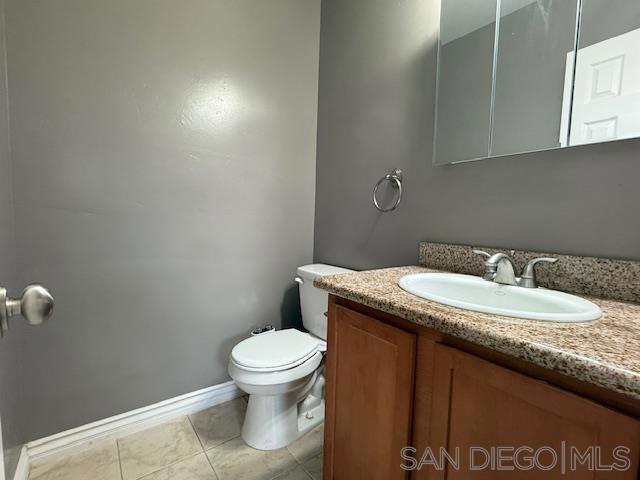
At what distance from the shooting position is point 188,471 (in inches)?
48.7

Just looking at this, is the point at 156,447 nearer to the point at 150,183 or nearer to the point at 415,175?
the point at 150,183

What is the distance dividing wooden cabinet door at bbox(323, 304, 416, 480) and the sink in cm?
17

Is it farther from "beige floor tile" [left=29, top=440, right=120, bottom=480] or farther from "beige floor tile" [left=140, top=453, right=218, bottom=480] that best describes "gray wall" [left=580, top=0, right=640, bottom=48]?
"beige floor tile" [left=29, top=440, right=120, bottom=480]

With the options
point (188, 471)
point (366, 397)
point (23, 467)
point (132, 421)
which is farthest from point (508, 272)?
point (23, 467)

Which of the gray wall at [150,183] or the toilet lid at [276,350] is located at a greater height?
the gray wall at [150,183]

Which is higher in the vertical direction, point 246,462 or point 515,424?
point 515,424

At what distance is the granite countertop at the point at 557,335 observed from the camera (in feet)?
1.42

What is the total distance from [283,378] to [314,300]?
466mm

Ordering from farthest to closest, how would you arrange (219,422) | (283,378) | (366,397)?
(219,422)
(283,378)
(366,397)

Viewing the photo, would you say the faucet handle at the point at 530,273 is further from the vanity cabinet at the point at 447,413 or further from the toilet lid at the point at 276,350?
the toilet lid at the point at 276,350

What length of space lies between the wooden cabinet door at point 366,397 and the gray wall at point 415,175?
2.06 feet

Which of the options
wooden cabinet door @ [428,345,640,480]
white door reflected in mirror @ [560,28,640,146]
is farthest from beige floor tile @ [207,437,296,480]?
white door reflected in mirror @ [560,28,640,146]

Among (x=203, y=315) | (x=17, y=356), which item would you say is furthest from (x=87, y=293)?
(x=203, y=315)

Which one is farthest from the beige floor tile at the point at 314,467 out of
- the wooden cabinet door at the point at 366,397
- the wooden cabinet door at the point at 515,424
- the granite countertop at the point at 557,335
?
the granite countertop at the point at 557,335
